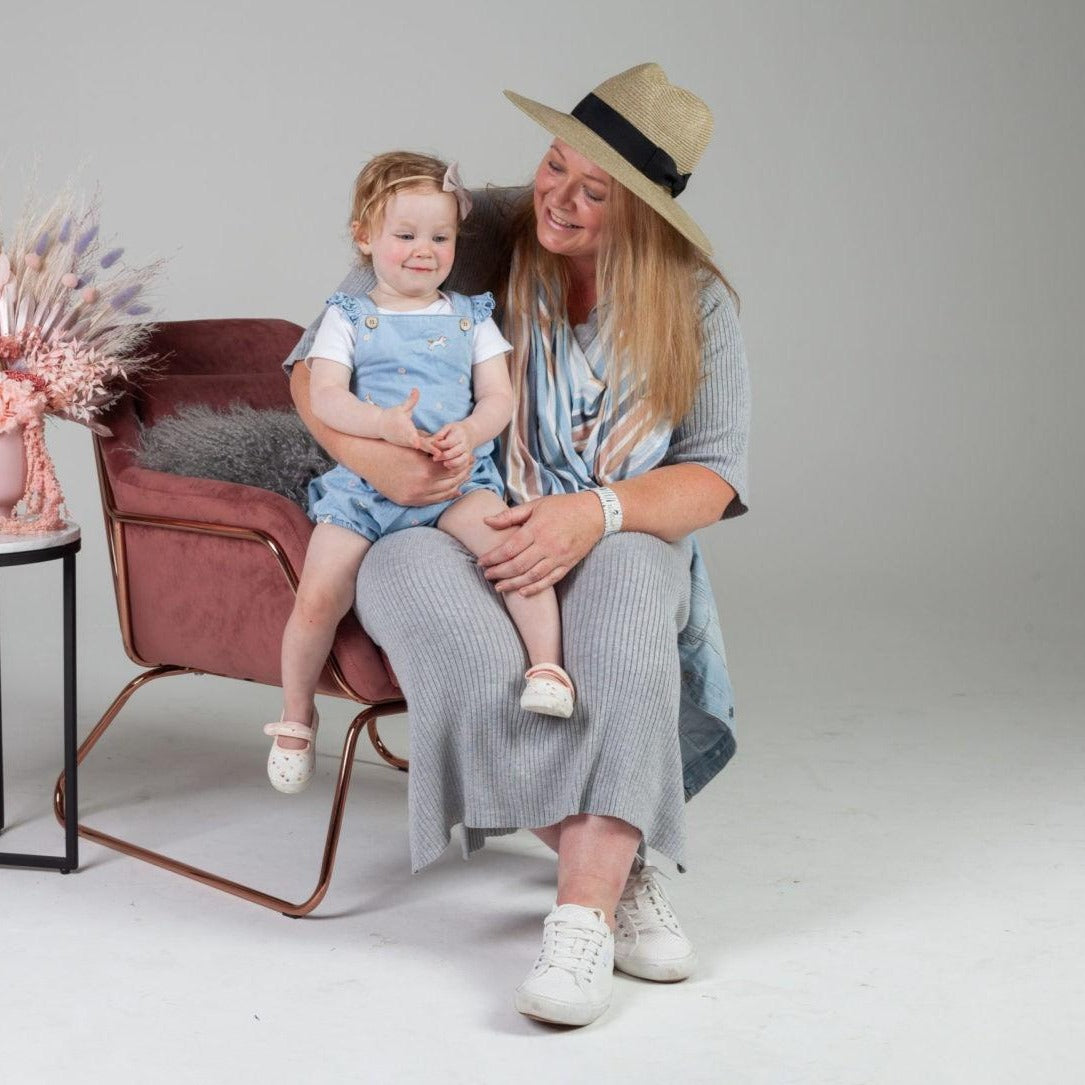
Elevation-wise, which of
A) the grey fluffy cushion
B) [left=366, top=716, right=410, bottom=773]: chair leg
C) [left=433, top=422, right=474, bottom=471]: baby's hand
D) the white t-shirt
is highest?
the white t-shirt

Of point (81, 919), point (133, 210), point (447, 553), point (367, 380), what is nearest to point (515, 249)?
point (367, 380)

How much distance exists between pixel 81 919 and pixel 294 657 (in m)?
0.56

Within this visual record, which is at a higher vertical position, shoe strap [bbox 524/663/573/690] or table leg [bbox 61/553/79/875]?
shoe strap [bbox 524/663/573/690]

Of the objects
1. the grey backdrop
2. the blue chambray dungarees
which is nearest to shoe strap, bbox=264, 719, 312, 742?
the blue chambray dungarees

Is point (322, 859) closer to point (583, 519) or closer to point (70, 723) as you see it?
point (70, 723)

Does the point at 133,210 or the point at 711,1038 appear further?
the point at 133,210

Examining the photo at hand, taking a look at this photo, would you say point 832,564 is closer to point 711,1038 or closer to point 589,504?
point 589,504

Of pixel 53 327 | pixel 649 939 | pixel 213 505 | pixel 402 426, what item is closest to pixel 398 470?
pixel 402 426

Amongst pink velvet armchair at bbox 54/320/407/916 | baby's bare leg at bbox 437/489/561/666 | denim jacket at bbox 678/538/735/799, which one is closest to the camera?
baby's bare leg at bbox 437/489/561/666

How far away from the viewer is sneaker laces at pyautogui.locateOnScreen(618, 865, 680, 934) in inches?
108

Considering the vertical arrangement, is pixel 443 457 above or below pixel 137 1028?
above

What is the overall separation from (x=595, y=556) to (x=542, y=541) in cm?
11

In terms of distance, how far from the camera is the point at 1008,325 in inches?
238

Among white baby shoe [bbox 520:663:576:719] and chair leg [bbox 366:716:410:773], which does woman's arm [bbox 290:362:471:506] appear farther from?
chair leg [bbox 366:716:410:773]
